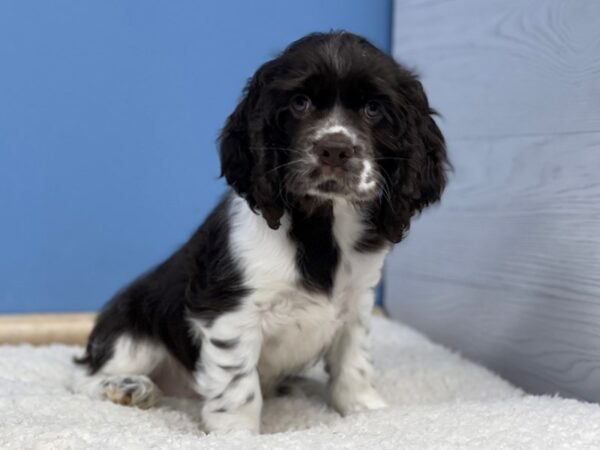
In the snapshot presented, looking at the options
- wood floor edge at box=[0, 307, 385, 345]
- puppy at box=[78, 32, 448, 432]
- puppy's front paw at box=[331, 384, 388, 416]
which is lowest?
wood floor edge at box=[0, 307, 385, 345]

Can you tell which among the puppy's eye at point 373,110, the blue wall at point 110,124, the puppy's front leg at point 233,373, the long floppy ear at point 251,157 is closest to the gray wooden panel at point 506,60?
the blue wall at point 110,124

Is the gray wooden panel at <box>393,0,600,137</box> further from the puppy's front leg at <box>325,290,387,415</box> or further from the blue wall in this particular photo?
the puppy's front leg at <box>325,290,387,415</box>

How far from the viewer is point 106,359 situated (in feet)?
8.01

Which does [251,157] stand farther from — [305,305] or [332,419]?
[332,419]

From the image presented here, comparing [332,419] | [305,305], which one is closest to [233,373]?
[305,305]

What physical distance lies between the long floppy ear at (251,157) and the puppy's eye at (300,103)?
8 cm

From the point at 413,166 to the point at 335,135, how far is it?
27 centimetres

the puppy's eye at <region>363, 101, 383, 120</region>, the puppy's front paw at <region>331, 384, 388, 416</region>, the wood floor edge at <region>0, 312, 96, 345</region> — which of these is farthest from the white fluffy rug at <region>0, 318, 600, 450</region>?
the puppy's eye at <region>363, 101, 383, 120</region>

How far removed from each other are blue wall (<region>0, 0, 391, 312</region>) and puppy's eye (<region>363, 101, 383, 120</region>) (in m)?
1.46

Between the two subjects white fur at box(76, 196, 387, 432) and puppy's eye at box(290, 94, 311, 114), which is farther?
white fur at box(76, 196, 387, 432)

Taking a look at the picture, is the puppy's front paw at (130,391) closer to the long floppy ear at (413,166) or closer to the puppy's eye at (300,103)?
the long floppy ear at (413,166)

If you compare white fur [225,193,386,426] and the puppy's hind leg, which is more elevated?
white fur [225,193,386,426]

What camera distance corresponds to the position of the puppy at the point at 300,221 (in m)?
1.93

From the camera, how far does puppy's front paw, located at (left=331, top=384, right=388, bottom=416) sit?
2.36 meters
